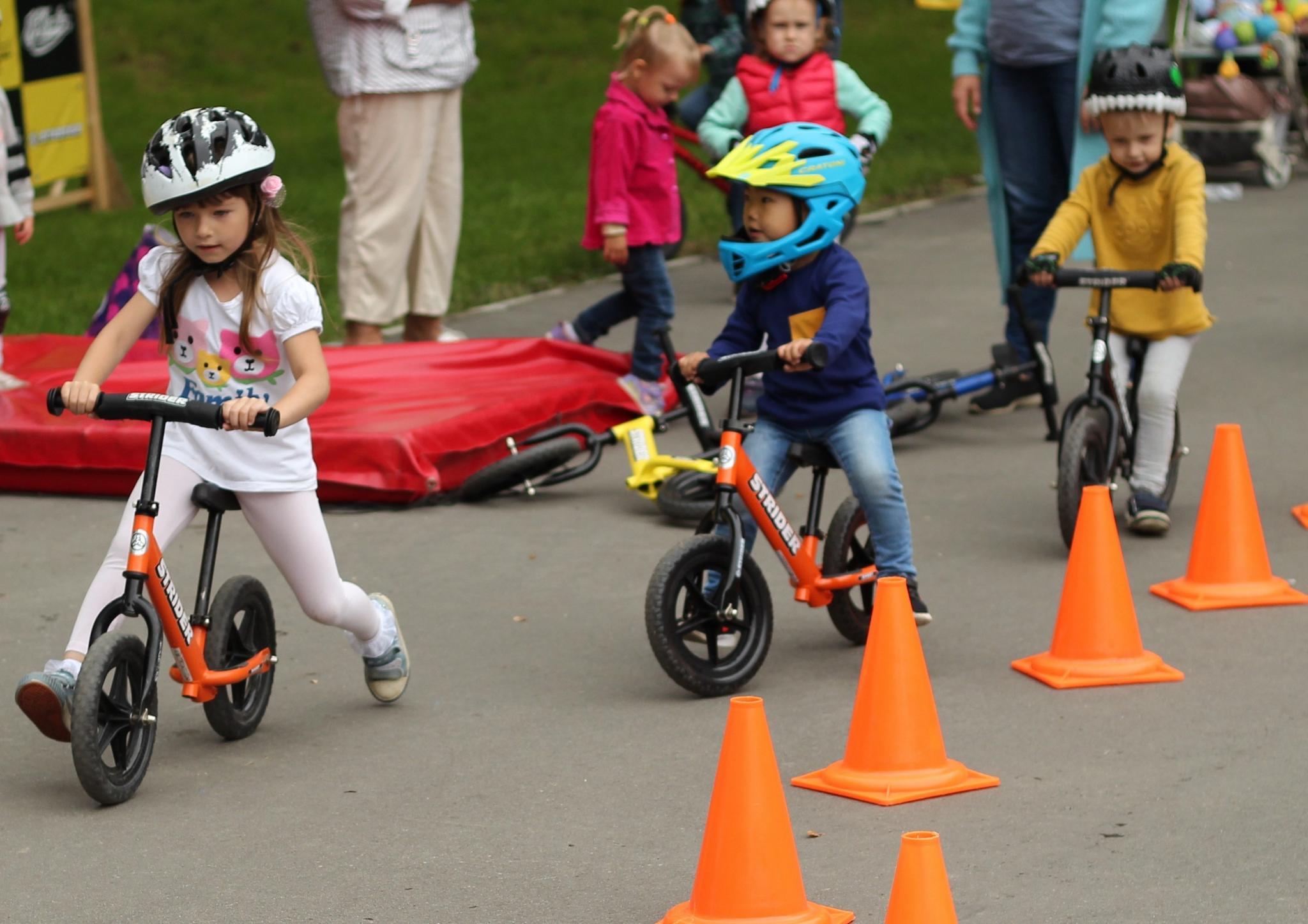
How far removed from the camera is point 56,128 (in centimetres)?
1598

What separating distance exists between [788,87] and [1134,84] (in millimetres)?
2326

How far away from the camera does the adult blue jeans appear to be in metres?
9.09

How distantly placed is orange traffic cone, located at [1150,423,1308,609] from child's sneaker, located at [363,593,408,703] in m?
2.54

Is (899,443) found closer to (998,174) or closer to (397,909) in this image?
(998,174)

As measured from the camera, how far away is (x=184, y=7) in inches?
1094

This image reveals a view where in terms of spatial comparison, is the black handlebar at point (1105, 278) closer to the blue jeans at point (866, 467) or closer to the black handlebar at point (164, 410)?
the blue jeans at point (866, 467)

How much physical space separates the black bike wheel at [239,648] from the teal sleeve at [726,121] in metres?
4.15

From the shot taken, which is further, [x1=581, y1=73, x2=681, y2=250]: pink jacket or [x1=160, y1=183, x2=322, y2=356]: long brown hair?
[x1=581, y1=73, x2=681, y2=250]: pink jacket

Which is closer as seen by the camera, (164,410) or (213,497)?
(164,410)

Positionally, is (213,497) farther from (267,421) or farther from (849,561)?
(849,561)

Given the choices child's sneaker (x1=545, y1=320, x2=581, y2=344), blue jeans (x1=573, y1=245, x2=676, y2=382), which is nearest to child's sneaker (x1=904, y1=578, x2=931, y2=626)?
blue jeans (x1=573, y1=245, x2=676, y2=382)

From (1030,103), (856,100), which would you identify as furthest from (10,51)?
(1030,103)

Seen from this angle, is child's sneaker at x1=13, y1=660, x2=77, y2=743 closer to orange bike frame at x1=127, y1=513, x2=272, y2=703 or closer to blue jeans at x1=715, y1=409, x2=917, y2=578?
orange bike frame at x1=127, y1=513, x2=272, y2=703

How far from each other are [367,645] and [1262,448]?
4578 mm
